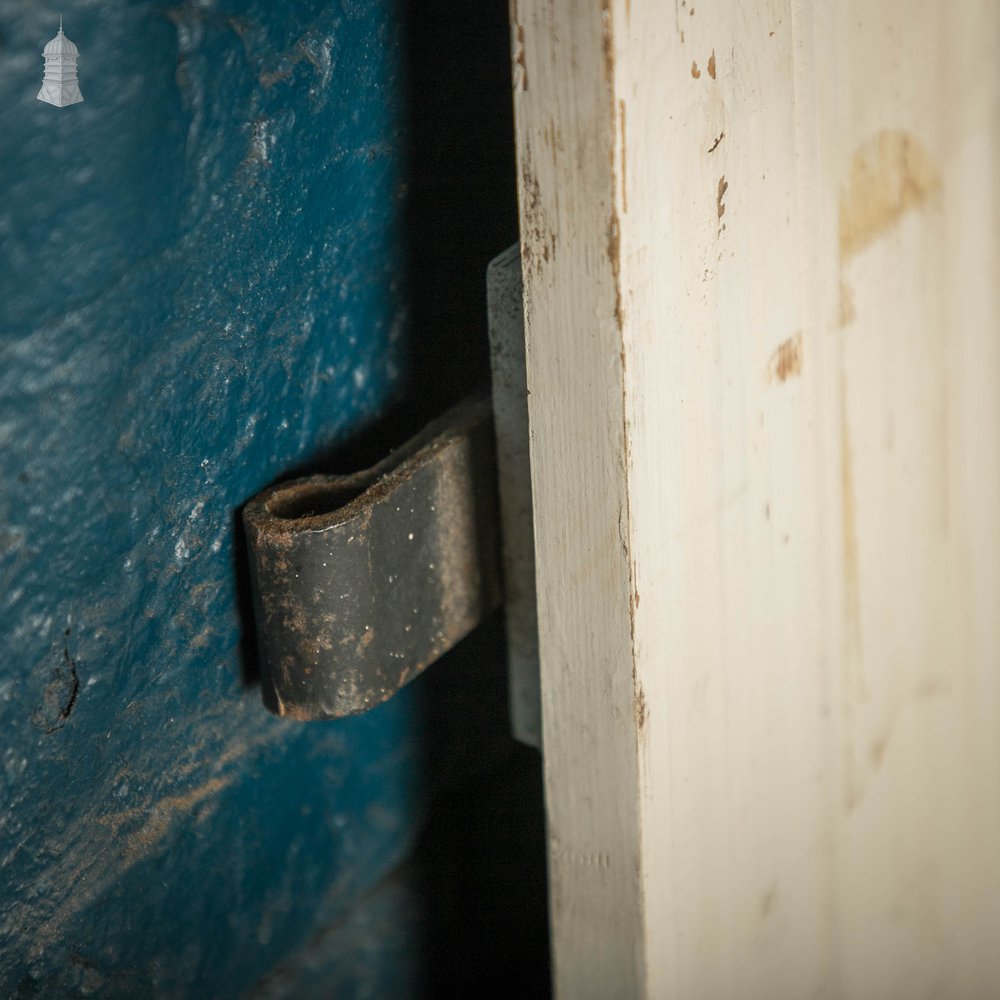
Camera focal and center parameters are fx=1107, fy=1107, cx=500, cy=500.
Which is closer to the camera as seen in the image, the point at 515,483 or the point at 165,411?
the point at 165,411

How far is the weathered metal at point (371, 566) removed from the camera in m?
0.66

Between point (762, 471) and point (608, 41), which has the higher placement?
point (608, 41)

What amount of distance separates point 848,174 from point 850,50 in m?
0.08

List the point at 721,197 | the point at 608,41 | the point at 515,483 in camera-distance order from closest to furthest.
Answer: the point at 608,41 → the point at 721,197 → the point at 515,483

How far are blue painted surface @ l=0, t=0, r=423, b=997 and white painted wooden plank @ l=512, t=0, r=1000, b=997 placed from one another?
160 millimetres

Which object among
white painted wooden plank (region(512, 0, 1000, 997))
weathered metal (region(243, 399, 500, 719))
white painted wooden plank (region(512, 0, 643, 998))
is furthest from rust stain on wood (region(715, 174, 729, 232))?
weathered metal (region(243, 399, 500, 719))

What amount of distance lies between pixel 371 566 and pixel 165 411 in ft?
0.50

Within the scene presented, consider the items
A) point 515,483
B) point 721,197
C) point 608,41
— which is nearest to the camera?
point 608,41

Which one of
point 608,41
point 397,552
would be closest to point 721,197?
point 608,41

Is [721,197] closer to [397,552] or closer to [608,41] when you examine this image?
[608,41]

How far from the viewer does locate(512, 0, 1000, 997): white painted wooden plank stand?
1.93ft

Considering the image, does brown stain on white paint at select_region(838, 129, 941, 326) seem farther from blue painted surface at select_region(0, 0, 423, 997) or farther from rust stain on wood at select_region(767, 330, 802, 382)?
blue painted surface at select_region(0, 0, 423, 997)

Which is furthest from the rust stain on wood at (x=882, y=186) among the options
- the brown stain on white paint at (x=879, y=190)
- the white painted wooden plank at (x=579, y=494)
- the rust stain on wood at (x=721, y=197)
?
the white painted wooden plank at (x=579, y=494)

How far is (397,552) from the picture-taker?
0.69 metres
